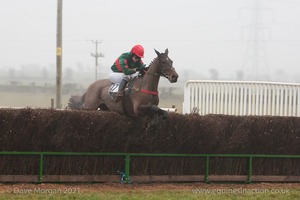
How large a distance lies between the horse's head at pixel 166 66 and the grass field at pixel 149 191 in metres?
2.01

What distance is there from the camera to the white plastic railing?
16484mm

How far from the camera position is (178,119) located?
33.7 ft

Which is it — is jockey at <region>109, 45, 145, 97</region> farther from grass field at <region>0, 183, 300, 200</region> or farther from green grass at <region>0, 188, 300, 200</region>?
green grass at <region>0, 188, 300, 200</region>

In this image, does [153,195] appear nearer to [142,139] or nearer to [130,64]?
[142,139]

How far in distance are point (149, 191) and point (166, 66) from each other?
244 cm

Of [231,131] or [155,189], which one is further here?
[231,131]

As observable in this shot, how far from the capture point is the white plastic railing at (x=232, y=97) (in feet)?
54.1

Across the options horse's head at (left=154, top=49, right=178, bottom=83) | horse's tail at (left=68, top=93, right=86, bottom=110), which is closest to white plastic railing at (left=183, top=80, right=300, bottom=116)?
horse's tail at (left=68, top=93, right=86, bottom=110)

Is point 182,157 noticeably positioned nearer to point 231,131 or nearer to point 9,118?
point 231,131

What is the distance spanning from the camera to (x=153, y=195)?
871 centimetres

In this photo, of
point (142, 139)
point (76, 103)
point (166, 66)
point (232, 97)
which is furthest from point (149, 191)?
point (232, 97)

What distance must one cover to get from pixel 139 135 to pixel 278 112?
24.4ft

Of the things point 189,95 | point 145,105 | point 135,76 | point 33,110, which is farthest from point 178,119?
point 189,95

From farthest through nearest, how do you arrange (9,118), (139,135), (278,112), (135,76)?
(278,112), (135,76), (139,135), (9,118)
